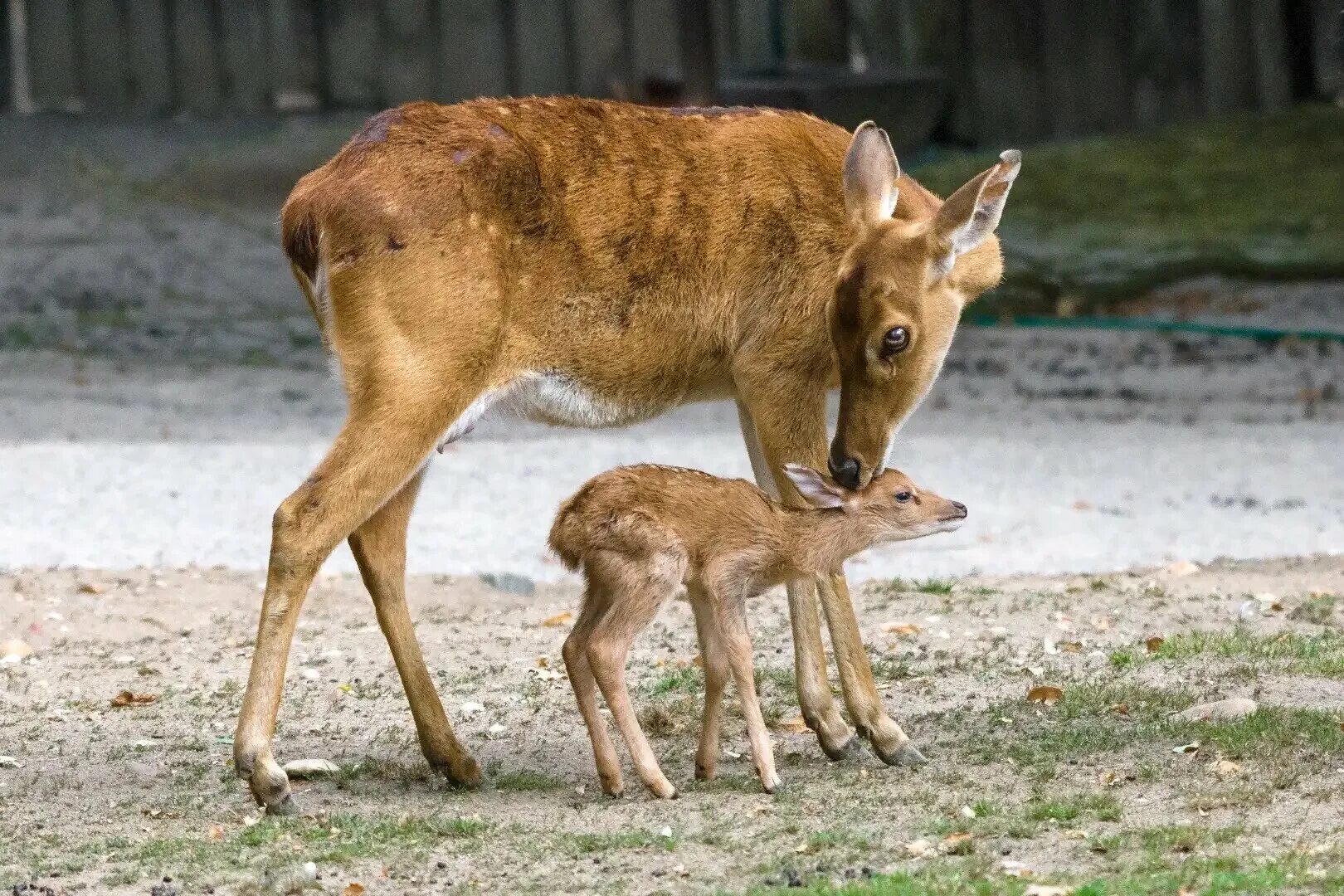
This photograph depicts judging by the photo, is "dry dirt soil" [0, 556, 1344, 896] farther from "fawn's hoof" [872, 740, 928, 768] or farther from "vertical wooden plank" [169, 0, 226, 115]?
"vertical wooden plank" [169, 0, 226, 115]

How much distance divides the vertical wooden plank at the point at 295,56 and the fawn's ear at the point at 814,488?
11.1 meters

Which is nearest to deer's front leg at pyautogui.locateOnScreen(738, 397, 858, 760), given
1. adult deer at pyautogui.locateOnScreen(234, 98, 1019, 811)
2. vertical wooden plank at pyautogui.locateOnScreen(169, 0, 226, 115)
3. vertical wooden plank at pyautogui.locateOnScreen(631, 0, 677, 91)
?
adult deer at pyautogui.locateOnScreen(234, 98, 1019, 811)

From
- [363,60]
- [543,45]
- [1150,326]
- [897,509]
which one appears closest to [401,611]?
[897,509]

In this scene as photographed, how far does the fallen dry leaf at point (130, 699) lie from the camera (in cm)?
762

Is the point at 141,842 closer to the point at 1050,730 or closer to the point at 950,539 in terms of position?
the point at 1050,730

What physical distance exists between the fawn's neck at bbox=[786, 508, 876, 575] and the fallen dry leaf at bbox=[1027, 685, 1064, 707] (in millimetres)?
1097

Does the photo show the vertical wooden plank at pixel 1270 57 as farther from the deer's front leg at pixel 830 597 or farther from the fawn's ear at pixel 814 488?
the fawn's ear at pixel 814 488

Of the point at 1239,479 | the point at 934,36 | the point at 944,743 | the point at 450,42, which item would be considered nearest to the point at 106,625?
the point at 944,743

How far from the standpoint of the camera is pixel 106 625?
8844 mm

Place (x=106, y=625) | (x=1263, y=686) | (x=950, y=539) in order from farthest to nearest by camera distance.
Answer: (x=950, y=539) < (x=106, y=625) < (x=1263, y=686)

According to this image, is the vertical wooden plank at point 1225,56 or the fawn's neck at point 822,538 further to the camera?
the vertical wooden plank at point 1225,56

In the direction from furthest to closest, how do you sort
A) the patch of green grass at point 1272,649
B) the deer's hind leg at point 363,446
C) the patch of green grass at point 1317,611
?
the patch of green grass at point 1317,611, the patch of green grass at point 1272,649, the deer's hind leg at point 363,446

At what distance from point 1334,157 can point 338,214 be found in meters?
11.3

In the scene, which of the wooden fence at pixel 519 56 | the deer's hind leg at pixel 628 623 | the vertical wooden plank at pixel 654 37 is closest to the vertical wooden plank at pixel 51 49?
the wooden fence at pixel 519 56
